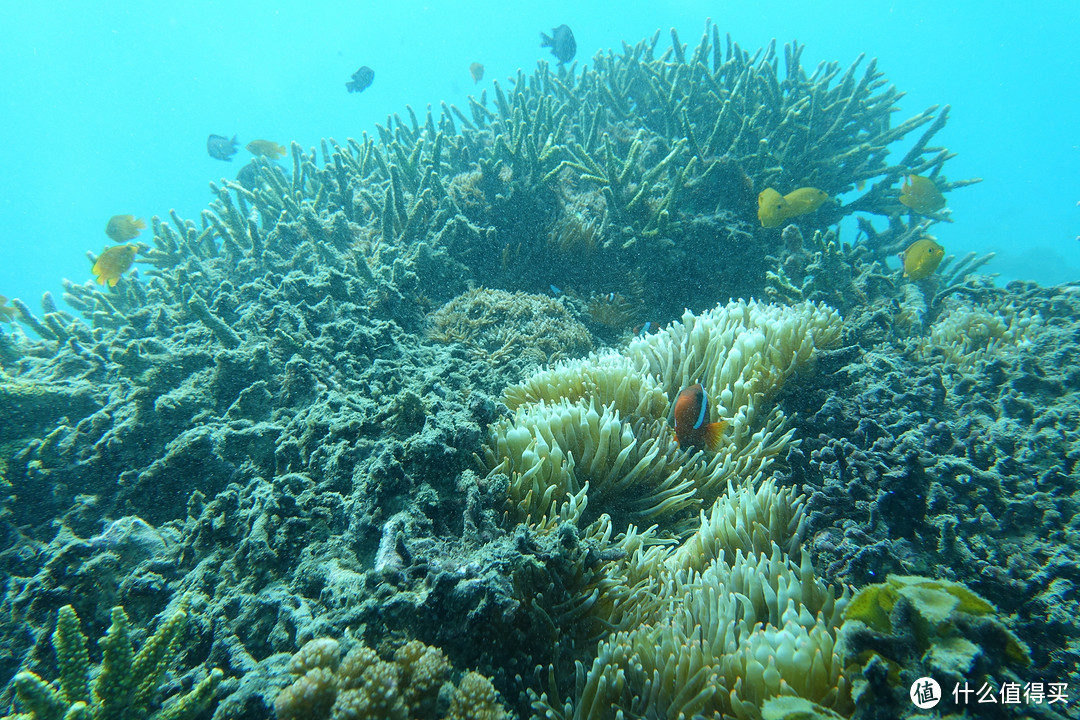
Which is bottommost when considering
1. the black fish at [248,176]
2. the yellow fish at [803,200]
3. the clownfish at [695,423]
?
the clownfish at [695,423]

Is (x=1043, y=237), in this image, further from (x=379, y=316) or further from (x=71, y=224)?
(x=71, y=224)

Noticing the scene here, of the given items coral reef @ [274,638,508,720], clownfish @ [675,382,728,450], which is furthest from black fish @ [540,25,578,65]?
coral reef @ [274,638,508,720]

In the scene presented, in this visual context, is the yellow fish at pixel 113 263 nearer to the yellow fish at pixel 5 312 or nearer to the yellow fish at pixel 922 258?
the yellow fish at pixel 5 312

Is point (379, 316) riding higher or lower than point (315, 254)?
lower

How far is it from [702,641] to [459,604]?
104 cm

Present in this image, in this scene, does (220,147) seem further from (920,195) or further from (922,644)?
(922,644)

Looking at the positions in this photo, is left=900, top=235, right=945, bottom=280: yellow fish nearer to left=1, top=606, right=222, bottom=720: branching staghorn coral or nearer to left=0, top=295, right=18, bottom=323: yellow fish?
left=1, top=606, right=222, bottom=720: branching staghorn coral

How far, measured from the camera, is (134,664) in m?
1.74

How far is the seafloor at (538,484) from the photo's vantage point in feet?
5.57

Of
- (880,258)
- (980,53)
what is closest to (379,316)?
(880,258)

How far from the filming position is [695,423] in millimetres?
2762

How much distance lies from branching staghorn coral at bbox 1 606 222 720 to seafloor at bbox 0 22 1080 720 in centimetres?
1

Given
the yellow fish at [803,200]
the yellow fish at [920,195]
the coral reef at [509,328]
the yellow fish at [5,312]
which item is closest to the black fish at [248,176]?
the yellow fish at [5,312]

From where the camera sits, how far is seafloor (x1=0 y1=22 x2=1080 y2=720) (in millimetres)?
1697
